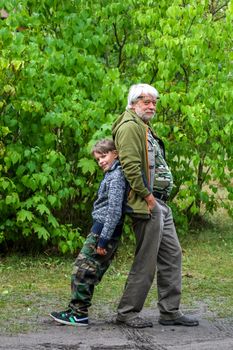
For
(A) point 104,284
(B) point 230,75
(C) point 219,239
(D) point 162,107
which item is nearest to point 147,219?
(A) point 104,284

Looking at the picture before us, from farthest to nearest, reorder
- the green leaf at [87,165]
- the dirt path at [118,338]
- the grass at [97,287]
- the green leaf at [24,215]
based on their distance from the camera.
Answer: the green leaf at [87,165] → the green leaf at [24,215] → the grass at [97,287] → the dirt path at [118,338]

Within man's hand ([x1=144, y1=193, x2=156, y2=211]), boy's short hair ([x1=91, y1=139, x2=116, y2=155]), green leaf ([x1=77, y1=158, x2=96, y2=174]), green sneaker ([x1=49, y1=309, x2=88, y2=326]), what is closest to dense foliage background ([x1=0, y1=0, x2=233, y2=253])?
green leaf ([x1=77, y1=158, x2=96, y2=174])

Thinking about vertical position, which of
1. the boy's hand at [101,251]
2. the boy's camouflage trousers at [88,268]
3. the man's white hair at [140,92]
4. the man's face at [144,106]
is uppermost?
the man's white hair at [140,92]

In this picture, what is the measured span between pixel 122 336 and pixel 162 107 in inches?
159

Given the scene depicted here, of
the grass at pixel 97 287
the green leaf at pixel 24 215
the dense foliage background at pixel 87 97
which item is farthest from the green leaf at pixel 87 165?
the grass at pixel 97 287

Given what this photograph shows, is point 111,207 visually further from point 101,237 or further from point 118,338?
point 118,338

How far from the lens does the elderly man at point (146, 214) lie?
20.2ft

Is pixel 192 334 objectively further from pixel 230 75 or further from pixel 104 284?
pixel 230 75

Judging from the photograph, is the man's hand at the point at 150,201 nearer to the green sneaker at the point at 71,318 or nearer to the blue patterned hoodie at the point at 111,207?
the blue patterned hoodie at the point at 111,207

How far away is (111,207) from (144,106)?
2.87 ft

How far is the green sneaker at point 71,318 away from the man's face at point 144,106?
1.73 metres

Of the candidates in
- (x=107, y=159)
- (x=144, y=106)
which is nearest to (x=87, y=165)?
(x=107, y=159)

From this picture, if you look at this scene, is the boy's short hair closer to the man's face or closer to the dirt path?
the man's face

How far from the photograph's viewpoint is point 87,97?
352 inches
